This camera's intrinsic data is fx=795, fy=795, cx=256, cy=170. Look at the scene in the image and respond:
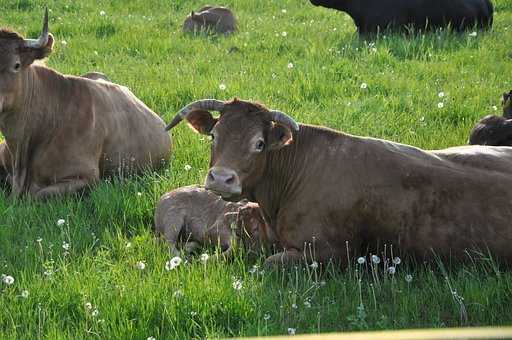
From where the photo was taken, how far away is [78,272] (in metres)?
5.72

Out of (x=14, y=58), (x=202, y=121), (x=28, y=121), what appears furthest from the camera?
(x=28, y=121)

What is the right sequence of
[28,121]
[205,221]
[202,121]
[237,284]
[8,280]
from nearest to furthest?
[8,280], [237,284], [202,121], [205,221], [28,121]

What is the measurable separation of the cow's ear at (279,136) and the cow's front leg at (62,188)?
2.82 m

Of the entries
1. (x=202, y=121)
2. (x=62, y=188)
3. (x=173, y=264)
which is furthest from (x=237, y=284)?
(x=62, y=188)

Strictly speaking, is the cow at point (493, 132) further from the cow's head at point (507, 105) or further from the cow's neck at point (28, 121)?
the cow's neck at point (28, 121)

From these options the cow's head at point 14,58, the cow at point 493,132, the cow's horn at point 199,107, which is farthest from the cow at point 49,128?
the cow at point 493,132

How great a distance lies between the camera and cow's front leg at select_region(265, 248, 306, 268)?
6.09 m

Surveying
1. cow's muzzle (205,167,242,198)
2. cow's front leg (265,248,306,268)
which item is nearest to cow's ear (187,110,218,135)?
cow's muzzle (205,167,242,198)

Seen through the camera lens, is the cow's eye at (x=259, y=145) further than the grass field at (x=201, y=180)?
Yes

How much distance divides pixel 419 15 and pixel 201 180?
8.84 metres

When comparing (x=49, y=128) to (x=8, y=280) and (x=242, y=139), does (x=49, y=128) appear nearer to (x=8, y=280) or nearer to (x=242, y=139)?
(x=242, y=139)

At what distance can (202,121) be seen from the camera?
22.3ft

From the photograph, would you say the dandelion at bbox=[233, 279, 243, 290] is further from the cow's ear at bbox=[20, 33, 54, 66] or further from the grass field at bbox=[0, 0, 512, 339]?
the cow's ear at bbox=[20, 33, 54, 66]

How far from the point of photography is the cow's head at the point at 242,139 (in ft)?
19.9
